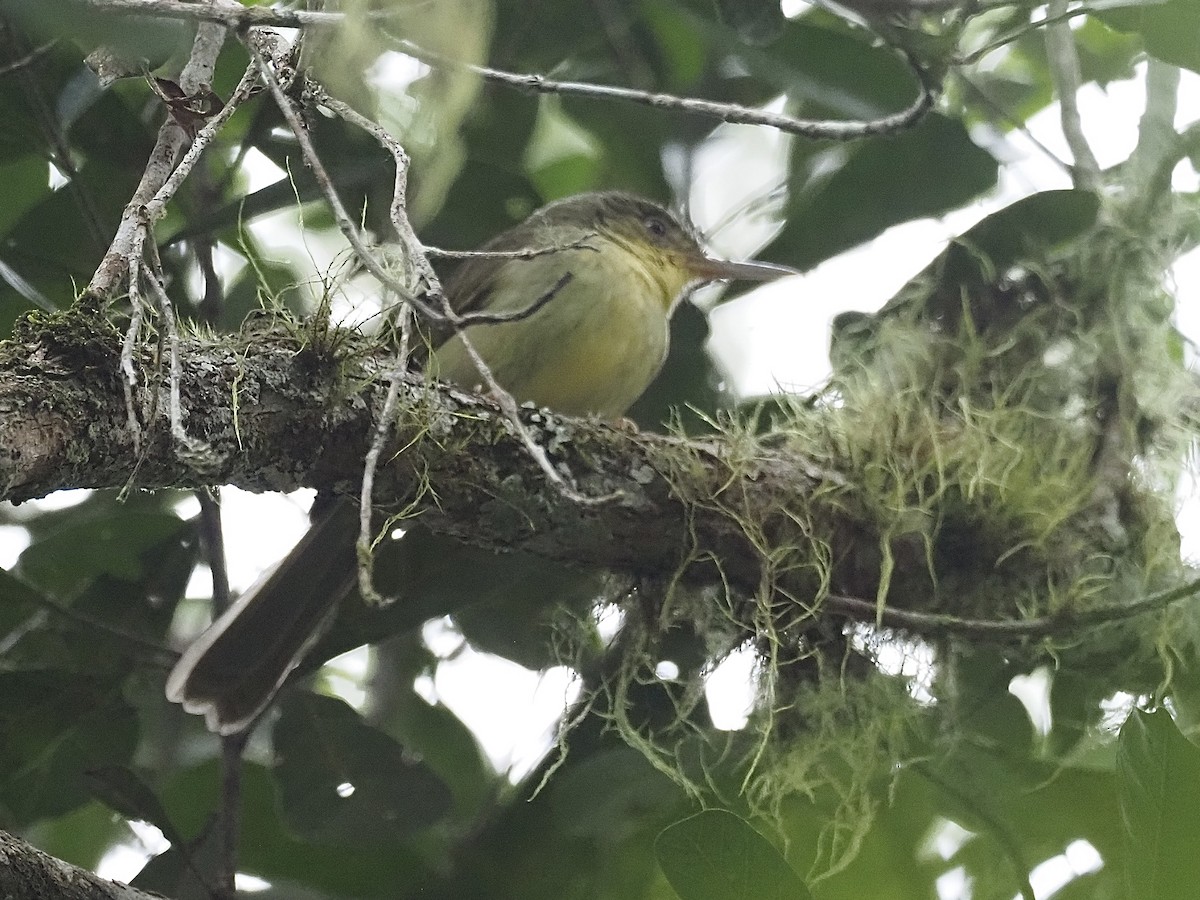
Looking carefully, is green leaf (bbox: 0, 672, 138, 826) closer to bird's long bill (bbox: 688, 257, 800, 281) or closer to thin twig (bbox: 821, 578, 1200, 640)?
thin twig (bbox: 821, 578, 1200, 640)

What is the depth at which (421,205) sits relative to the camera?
1.71 m

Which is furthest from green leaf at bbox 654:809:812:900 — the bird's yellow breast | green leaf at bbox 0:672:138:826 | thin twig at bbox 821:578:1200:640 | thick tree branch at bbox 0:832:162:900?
the bird's yellow breast

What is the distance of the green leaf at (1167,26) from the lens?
1978 millimetres

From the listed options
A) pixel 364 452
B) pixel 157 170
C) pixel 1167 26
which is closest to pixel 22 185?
pixel 157 170

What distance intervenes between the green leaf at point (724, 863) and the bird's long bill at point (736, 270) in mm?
1236

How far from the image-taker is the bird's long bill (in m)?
2.45

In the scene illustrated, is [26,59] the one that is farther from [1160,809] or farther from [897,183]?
[1160,809]

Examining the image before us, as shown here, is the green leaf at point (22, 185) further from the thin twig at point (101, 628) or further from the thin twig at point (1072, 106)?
the thin twig at point (1072, 106)

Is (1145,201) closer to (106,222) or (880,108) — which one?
(880,108)

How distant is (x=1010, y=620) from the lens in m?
2.01

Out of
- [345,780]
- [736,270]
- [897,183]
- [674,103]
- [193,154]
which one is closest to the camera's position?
[193,154]

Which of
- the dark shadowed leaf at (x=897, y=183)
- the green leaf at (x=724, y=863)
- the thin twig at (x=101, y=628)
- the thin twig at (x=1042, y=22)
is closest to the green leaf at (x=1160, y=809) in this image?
the green leaf at (x=724, y=863)

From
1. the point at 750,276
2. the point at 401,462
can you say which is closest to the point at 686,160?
the point at 750,276

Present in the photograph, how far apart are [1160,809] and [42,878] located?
1.19m
